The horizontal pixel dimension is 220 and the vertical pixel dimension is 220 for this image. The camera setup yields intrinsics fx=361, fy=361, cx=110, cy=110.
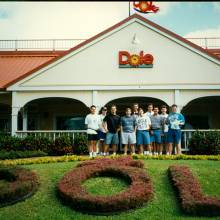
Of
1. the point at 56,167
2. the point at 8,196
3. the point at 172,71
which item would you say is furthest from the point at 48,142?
the point at 8,196

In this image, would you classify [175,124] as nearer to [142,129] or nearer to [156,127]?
[156,127]

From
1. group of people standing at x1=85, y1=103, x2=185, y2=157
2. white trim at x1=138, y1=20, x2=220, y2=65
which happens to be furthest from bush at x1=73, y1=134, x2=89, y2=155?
white trim at x1=138, y1=20, x2=220, y2=65

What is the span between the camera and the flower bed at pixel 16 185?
747 cm

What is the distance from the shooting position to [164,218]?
259 inches

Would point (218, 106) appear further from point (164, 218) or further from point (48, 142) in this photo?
point (164, 218)

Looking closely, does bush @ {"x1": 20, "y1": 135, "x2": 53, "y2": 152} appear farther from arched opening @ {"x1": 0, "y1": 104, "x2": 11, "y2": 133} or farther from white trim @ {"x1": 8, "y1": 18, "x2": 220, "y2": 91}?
arched opening @ {"x1": 0, "y1": 104, "x2": 11, "y2": 133}

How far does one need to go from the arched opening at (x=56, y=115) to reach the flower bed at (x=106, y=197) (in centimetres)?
981

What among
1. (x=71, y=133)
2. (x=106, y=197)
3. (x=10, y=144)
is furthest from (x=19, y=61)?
(x=106, y=197)

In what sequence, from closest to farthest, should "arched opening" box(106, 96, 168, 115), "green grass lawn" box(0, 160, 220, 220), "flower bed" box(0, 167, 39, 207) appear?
"green grass lawn" box(0, 160, 220, 220) < "flower bed" box(0, 167, 39, 207) < "arched opening" box(106, 96, 168, 115)

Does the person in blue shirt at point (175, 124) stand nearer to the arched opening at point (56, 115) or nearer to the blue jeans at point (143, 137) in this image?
the blue jeans at point (143, 137)

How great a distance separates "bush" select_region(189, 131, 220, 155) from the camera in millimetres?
13125

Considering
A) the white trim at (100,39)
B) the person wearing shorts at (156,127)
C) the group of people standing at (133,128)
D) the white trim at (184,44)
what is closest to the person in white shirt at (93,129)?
the group of people standing at (133,128)

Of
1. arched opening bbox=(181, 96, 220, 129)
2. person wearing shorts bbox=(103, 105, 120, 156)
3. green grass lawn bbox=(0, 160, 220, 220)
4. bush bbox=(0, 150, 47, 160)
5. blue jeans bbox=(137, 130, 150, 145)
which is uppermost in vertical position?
arched opening bbox=(181, 96, 220, 129)

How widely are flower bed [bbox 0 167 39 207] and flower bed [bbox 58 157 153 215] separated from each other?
0.67m
